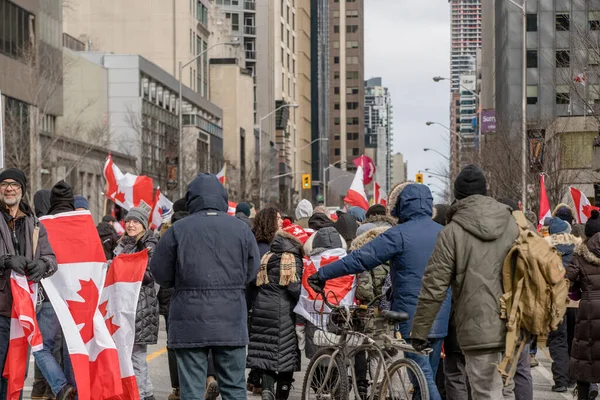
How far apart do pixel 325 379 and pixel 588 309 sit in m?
3.26

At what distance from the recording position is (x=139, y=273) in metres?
10.7

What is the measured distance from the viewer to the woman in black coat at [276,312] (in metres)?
11.3

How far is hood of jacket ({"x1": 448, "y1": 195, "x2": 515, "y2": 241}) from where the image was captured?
295 inches

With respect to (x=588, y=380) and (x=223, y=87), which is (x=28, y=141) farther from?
(x=223, y=87)

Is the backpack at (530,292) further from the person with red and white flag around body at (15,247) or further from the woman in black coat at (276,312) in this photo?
the woman in black coat at (276,312)

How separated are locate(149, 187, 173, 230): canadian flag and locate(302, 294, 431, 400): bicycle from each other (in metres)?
11.4

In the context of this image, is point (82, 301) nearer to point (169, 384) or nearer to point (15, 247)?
point (15, 247)

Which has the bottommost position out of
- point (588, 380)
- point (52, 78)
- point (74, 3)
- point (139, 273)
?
point (588, 380)

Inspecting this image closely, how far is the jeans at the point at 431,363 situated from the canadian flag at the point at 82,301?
2.59 metres

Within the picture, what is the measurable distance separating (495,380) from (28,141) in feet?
144

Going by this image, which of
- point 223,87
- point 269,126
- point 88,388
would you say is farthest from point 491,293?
point 269,126

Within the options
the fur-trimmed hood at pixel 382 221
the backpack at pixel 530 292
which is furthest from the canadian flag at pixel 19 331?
the fur-trimmed hood at pixel 382 221

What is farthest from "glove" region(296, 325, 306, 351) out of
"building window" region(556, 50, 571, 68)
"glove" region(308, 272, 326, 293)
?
"building window" region(556, 50, 571, 68)

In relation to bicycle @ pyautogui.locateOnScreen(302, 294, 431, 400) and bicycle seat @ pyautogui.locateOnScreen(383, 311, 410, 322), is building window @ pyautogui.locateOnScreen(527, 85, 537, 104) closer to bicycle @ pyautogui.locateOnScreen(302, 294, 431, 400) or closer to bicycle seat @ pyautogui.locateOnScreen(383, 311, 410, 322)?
bicycle @ pyautogui.locateOnScreen(302, 294, 431, 400)
